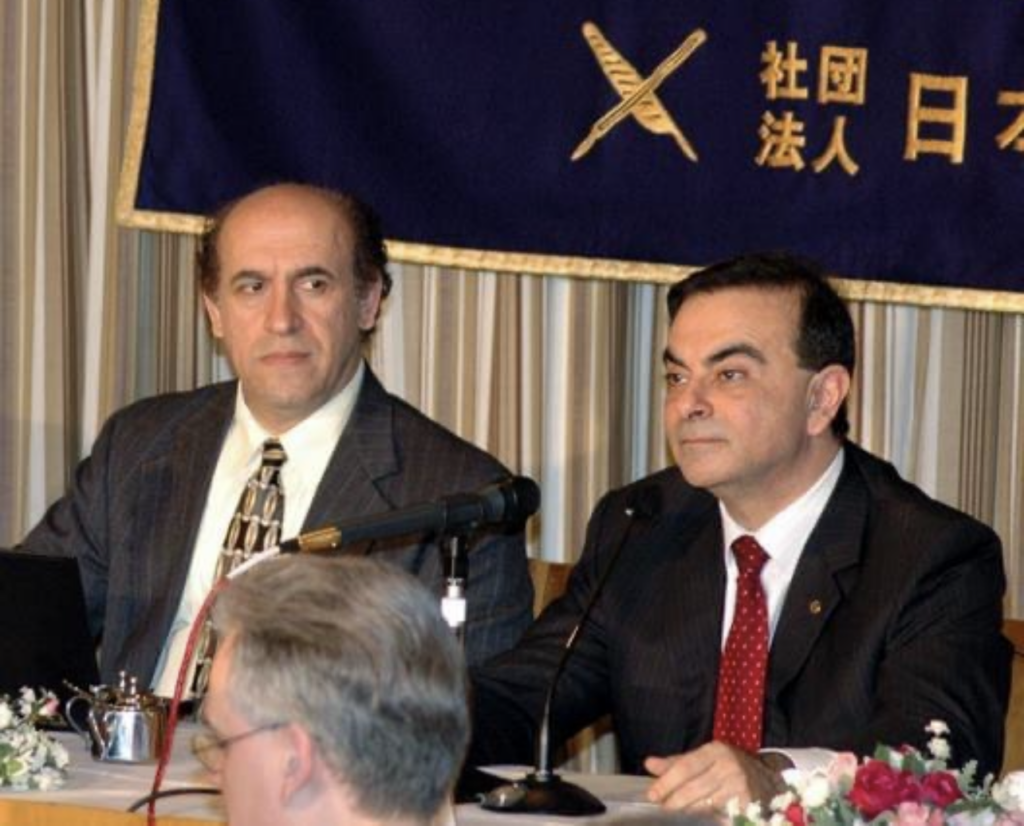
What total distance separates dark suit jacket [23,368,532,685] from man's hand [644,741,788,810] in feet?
3.32

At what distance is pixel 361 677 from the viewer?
193 cm

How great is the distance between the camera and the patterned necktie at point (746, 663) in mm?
3855

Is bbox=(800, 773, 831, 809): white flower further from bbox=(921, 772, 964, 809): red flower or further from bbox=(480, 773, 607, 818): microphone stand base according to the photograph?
bbox=(480, 773, 607, 818): microphone stand base

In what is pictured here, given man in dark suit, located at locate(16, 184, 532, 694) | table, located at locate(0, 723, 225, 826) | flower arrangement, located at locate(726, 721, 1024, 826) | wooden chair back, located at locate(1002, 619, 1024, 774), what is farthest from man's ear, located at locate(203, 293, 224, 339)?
flower arrangement, located at locate(726, 721, 1024, 826)

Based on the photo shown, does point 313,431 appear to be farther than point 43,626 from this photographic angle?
Yes

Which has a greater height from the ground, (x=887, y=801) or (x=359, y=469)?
(x=359, y=469)

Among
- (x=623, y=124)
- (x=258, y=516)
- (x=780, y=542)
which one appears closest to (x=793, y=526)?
(x=780, y=542)

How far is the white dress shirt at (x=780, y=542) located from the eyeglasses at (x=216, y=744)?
1.91 meters

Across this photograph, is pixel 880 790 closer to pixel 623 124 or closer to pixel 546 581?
pixel 546 581

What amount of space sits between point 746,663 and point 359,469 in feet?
2.77

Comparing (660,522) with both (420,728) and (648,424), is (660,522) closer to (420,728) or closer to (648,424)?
(648,424)

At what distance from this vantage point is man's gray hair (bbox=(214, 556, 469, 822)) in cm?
193

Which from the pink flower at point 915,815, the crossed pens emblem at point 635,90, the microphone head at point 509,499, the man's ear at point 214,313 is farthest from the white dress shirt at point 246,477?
the pink flower at point 915,815

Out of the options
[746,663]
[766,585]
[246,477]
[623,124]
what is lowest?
[746,663]
